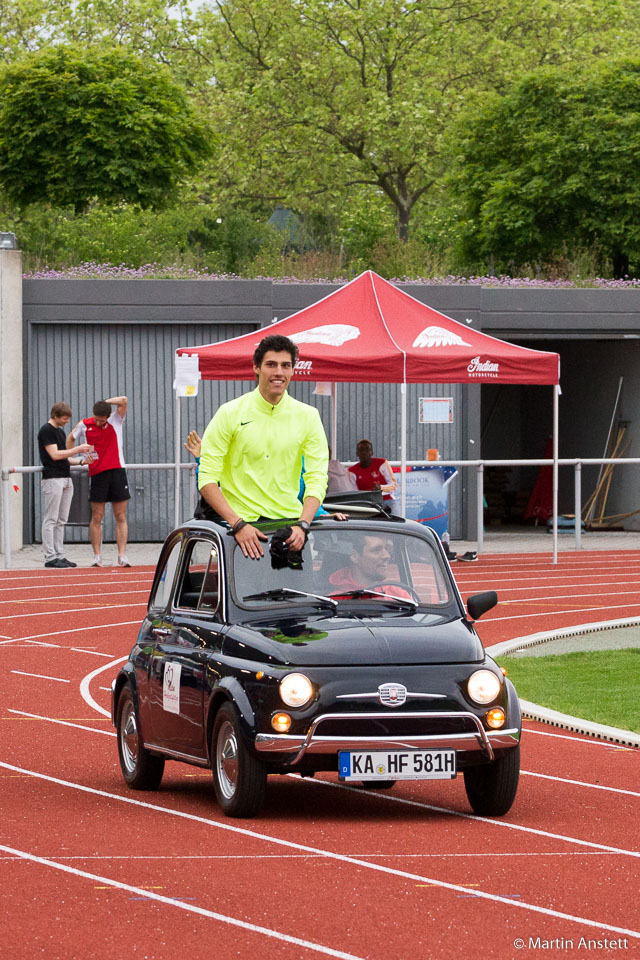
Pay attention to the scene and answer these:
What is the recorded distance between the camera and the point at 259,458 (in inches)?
355

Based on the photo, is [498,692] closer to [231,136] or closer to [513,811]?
[513,811]

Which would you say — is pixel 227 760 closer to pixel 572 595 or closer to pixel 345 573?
pixel 345 573

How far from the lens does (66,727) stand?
1095 cm

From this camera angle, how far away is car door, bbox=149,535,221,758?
26.7 feet

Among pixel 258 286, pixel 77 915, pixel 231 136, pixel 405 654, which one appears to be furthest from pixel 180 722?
pixel 231 136

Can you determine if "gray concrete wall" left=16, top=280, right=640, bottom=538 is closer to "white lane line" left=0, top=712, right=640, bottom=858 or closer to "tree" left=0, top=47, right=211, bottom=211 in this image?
"tree" left=0, top=47, right=211, bottom=211

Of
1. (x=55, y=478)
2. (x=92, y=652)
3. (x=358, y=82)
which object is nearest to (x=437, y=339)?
(x=55, y=478)

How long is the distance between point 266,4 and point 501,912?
55765 millimetres

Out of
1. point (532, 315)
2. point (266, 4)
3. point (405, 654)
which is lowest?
point (405, 654)

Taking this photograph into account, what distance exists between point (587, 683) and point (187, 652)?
5.16 meters

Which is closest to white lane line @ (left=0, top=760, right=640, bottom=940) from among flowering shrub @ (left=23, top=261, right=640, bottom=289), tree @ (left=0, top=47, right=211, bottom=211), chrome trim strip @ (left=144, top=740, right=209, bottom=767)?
chrome trim strip @ (left=144, top=740, right=209, bottom=767)

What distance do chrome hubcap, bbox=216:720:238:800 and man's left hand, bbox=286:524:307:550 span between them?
3.43ft

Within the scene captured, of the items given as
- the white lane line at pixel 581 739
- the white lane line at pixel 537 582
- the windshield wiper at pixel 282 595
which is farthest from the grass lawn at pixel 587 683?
the white lane line at pixel 537 582

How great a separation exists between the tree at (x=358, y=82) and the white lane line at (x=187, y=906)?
1947 inches
